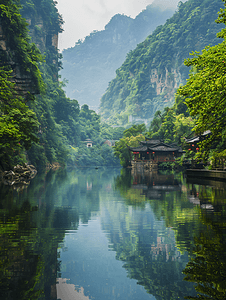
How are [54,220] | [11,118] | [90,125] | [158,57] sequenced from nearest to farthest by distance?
[54,220], [11,118], [90,125], [158,57]

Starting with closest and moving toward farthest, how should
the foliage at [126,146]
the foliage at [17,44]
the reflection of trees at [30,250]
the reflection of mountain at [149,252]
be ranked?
1. the reflection of trees at [30,250]
2. the reflection of mountain at [149,252]
3. the foliage at [17,44]
4. the foliage at [126,146]

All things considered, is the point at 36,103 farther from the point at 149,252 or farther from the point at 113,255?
the point at 149,252

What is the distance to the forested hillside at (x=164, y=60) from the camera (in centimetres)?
12312

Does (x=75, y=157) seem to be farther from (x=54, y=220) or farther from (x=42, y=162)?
(x=54, y=220)

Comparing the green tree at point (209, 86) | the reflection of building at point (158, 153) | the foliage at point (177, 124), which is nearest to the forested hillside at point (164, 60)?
the foliage at point (177, 124)

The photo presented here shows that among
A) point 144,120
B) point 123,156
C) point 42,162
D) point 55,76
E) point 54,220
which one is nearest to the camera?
point 54,220

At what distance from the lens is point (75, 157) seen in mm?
77750

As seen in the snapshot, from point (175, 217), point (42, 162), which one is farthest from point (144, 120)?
point (175, 217)

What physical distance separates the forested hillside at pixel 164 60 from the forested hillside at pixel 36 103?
39.9 m

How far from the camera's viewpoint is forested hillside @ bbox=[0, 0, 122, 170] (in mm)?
21156

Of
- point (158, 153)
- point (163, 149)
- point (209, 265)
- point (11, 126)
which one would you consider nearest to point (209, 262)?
point (209, 265)

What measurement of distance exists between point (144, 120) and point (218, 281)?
13880cm

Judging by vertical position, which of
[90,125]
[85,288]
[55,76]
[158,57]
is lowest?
[85,288]

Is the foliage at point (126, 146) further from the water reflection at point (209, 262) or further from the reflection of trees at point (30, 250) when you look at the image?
the water reflection at point (209, 262)
